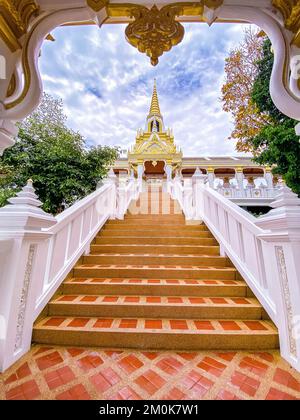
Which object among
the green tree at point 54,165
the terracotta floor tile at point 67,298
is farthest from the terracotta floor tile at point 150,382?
the green tree at point 54,165

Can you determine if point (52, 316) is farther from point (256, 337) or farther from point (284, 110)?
point (284, 110)

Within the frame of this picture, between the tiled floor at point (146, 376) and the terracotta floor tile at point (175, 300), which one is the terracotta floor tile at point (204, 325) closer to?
the tiled floor at point (146, 376)

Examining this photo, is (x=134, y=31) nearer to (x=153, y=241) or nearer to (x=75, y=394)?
(x=75, y=394)

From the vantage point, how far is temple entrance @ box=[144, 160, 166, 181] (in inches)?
643

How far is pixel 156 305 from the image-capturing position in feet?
7.40

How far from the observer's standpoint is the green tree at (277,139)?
5.42 m

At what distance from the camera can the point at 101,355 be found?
1.79 m

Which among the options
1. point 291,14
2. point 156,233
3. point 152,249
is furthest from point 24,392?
point 291,14

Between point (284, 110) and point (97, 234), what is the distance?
3.89 meters

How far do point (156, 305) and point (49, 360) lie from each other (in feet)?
3.81

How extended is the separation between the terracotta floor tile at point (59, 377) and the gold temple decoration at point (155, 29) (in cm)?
293

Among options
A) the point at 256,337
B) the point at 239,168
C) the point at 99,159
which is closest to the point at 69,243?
the point at 256,337

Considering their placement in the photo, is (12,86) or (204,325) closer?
(12,86)

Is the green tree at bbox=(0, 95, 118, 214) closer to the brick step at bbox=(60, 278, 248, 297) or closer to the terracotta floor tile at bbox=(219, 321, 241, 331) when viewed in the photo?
the brick step at bbox=(60, 278, 248, 297)
